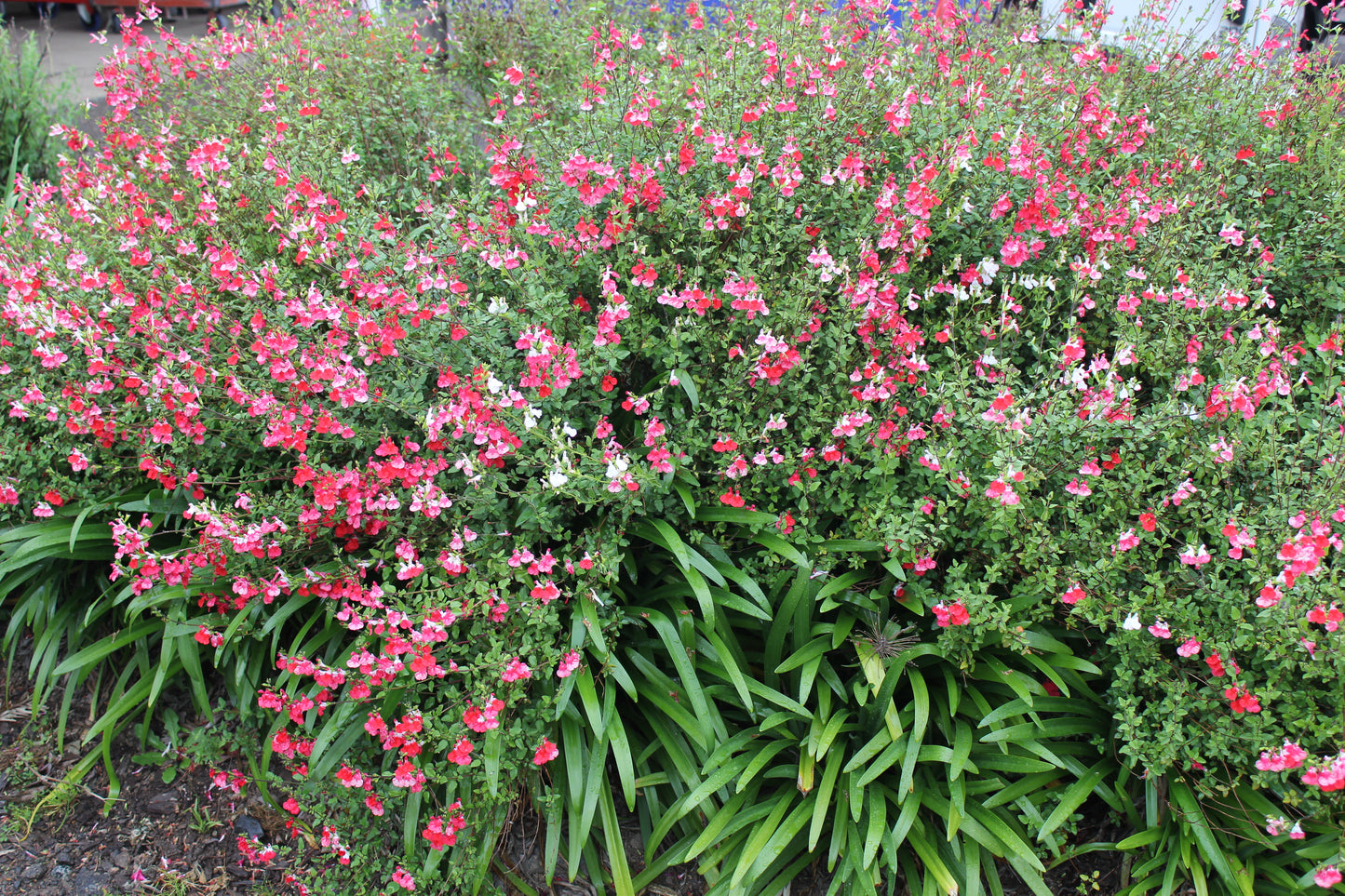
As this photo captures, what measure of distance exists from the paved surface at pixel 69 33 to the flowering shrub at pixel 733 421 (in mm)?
8403

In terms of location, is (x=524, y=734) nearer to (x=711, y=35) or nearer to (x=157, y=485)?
(x=157, y=485)

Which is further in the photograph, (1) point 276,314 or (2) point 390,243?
(2) point 390,243

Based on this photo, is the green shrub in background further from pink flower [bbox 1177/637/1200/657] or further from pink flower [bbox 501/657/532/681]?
pink flower [bbox 1177/637/1200/657]

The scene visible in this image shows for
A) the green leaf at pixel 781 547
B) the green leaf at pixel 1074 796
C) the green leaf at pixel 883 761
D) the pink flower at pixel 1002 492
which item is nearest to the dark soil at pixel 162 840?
the green leaf at pixel 1074 796

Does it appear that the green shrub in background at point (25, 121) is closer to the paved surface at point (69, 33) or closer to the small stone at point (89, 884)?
the paved surface at point (69, 33)

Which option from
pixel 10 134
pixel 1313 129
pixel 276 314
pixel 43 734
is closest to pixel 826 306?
pixel 276 314

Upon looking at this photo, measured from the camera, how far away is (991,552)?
2.60 metres

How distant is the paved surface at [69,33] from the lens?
1044cm

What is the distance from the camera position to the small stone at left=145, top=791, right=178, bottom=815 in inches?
112

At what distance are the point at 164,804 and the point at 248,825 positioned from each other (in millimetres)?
333

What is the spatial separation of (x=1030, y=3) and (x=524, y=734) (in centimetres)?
499

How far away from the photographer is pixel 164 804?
9.38 feet

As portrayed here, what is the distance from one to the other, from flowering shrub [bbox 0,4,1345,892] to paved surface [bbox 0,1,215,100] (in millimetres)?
8403

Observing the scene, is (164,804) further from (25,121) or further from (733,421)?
(25,121)
